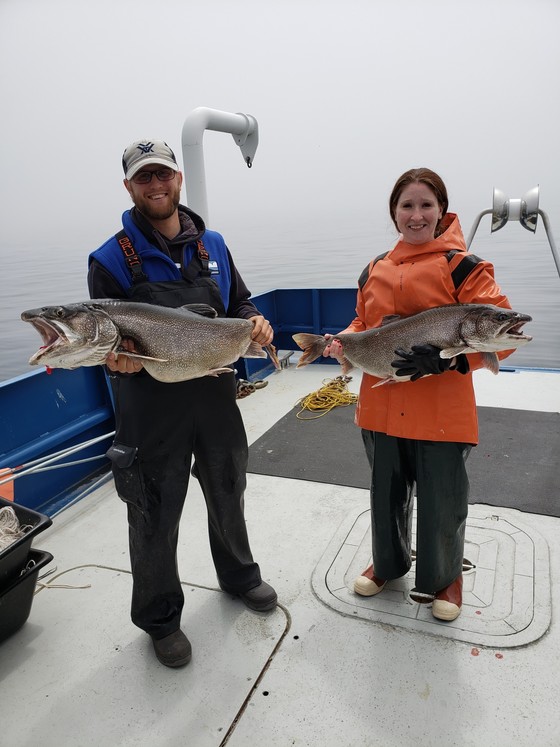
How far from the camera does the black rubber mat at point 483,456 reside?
3.67 meters

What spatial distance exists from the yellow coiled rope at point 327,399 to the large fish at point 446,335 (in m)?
3.14

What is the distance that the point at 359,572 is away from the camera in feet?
9.60

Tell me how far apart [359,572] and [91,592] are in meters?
1.61

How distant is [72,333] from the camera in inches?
72.5

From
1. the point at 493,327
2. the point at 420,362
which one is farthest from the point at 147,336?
the point at 493,327

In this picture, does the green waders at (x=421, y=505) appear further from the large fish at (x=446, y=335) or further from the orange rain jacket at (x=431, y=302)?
the large fish at (x=446, y=335)

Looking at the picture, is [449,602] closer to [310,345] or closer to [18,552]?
[310,345]

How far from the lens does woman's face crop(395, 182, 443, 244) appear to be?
2.17 metres

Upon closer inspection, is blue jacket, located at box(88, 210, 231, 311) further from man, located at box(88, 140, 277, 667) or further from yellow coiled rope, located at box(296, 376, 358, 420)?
yellow coiled rope, located at box(296, 376, 358, 420)

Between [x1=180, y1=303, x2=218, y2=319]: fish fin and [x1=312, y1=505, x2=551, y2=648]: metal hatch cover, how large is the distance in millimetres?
1706

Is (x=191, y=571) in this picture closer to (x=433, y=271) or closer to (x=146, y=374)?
(x=146, y=374)

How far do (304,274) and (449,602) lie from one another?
1881cm

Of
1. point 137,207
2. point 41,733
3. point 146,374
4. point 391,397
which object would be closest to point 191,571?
point 41,733

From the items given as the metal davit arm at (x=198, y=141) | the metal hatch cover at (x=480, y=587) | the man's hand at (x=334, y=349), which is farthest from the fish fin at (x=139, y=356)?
the metal davit arm at (x=198, y=141)
